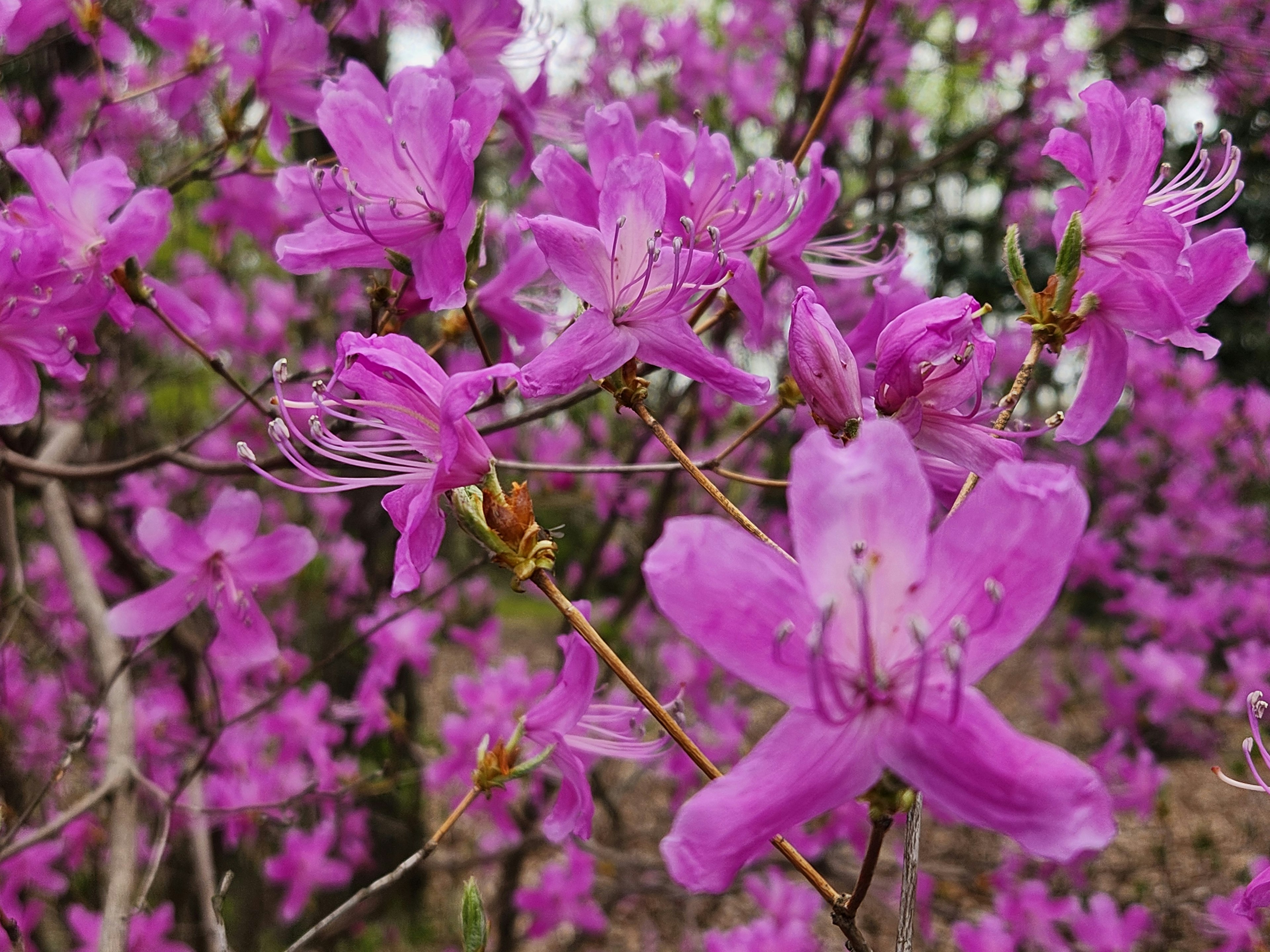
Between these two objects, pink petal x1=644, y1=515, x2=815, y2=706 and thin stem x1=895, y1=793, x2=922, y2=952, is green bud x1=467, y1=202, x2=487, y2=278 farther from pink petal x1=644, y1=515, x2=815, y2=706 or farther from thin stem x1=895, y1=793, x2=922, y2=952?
thin stem x1=895, y1=793, x2=922, y2=952

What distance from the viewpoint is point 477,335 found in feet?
3.72

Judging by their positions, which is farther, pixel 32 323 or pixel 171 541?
pixel 171 541

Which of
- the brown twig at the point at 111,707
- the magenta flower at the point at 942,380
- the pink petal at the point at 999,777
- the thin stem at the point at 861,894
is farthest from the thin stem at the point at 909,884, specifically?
the brown twig at the point at 111,707

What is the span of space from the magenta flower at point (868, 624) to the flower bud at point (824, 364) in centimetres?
27

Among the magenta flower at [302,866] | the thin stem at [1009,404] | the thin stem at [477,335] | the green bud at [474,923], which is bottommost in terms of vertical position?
the magenta flower at [302,866]

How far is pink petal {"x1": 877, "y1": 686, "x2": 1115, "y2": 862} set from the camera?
0.57 metres

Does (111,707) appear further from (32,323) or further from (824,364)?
(824,364)

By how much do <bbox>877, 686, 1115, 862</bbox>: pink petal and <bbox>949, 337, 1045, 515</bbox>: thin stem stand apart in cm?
34

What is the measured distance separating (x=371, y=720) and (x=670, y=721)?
100 inches

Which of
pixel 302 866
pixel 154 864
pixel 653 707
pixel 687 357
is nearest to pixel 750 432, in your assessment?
pixel 687 357

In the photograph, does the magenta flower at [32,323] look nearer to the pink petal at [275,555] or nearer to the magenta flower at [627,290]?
the pink petal at [275,555]

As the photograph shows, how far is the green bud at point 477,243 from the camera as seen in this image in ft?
3.49

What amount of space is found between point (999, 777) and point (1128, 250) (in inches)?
28.2

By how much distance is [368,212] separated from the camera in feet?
3.56
